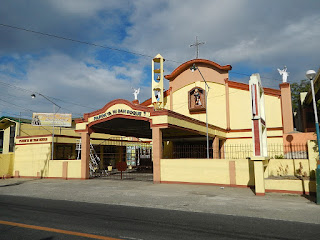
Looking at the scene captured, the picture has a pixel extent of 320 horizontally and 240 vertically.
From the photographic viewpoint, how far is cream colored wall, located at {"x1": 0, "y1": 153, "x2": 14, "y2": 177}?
949 inches

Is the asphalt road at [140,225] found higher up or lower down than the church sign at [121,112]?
lower down

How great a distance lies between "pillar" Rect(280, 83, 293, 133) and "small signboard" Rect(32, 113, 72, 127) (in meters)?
25.2

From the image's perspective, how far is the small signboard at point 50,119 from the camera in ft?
104

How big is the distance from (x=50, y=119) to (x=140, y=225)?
1170 inches

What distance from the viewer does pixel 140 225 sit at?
7008 mm

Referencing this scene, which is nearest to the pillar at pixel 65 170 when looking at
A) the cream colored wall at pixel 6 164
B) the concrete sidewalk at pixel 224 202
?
the cream colored wall at pixel 6 164

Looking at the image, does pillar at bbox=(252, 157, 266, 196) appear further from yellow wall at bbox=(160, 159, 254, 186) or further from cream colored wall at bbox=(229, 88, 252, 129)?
cream colored wall at bbox=(229, 88, 252, 129)

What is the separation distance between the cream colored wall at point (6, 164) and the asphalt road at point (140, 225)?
17.4 meters

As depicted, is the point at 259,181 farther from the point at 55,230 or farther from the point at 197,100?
the point at 197,100

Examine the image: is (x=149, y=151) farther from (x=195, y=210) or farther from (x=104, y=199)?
(x=195, y=210)

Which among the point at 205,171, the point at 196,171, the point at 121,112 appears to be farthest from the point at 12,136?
the point at 205,171

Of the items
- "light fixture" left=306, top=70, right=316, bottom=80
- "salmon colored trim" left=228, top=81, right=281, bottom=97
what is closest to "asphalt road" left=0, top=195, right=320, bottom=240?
"light fixture" left=306, top=70, right=316, bottom=80

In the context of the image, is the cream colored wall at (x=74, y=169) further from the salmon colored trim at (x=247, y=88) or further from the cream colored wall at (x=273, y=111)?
the cream colored wall at (x=273, y=111)

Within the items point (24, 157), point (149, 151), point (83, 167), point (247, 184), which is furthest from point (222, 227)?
point (149, 151)
